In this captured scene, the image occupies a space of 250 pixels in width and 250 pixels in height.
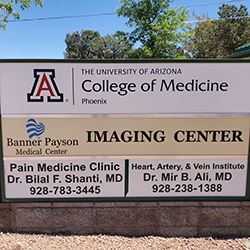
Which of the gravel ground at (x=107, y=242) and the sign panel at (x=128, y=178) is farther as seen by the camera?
the sign panel at (x=128, y=178)

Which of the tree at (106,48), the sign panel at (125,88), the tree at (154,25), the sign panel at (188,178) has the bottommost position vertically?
Result: the sign panel at (188,178)

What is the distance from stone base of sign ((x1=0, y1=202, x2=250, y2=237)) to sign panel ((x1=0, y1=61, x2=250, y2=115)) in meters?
1.33

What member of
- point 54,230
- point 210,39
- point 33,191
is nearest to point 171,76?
point 33,191

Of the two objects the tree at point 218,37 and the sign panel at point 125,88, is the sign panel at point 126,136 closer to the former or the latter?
the sign panel at point 125,88

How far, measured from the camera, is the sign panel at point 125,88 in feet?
9.13

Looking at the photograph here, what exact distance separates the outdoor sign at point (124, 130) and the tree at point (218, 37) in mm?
33012

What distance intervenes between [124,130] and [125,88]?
0.58m

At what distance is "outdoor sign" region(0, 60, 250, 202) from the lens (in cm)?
280

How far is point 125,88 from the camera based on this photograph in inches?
112

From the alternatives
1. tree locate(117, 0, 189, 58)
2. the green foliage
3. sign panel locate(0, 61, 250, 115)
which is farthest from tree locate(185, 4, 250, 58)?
sign panel locate(0, 61, 250, 115)

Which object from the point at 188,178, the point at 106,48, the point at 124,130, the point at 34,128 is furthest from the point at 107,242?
the point at 106,48

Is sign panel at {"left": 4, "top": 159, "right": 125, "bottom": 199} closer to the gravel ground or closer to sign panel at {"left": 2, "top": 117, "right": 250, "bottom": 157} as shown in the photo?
sign panel at {"left": 2, "top": 117, "right": 250, "bottom": 157}

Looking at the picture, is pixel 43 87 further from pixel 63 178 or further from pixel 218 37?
pixel 218 37

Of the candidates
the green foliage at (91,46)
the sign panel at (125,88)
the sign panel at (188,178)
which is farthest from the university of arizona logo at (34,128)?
the green foliage at (91,46)
